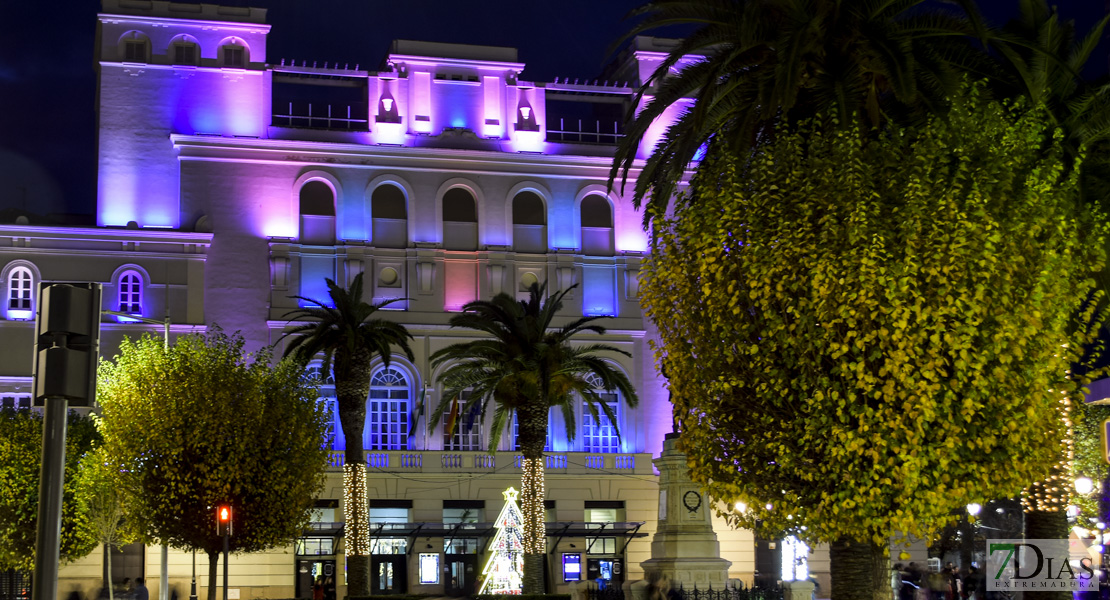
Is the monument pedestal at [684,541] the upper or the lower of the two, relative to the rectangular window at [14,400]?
lower

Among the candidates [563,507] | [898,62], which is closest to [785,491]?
[898,62]

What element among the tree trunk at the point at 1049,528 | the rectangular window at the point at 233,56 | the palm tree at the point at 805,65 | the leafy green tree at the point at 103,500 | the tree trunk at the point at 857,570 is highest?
the rectangular window at the point at 233,56

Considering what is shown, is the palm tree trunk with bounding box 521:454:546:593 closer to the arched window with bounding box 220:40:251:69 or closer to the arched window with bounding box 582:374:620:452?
the arched window with bounding box 582:374:620:452

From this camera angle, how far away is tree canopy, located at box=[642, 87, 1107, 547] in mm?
17234

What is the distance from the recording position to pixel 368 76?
5706 cm

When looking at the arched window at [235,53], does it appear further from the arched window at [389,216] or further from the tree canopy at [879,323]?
the tree canopy at [879,323]

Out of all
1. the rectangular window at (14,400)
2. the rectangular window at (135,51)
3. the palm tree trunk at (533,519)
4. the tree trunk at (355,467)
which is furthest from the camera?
the rectangular window at (135,51)

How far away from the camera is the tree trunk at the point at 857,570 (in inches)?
750

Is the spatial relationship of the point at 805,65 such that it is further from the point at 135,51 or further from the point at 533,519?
the point at 135,51

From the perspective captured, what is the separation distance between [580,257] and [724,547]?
1404 cm

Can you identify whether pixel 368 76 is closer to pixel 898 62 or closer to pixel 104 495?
pixel 104 495

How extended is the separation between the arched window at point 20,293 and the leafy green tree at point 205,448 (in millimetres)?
12243

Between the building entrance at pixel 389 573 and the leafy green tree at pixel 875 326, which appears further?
the building entrance at pixel 389 573

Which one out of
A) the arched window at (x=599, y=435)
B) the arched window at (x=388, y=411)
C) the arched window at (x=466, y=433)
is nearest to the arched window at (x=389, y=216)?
the arched window at (x=388, y=411)
